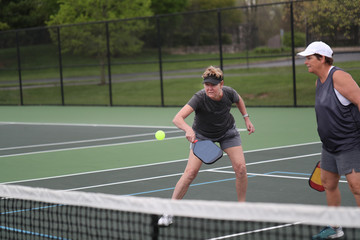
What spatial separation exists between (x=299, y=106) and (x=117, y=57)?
30.1ft

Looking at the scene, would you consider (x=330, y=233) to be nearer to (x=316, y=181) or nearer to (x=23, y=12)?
(x=316, y=181)

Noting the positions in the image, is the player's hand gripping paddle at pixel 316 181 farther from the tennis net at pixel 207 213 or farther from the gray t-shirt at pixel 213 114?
the gray t-shirt at pixel 213 114

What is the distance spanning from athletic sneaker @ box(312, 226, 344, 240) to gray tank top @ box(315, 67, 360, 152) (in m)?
0.77

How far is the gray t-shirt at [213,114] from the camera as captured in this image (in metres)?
5.94

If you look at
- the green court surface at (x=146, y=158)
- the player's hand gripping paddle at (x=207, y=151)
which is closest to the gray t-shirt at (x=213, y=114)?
the player's hand gripping paddle at (x=207, y=151)

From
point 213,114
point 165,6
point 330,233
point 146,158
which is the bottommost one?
point 146,158

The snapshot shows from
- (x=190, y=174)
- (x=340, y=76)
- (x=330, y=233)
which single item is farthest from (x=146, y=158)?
(x=340, y=76)

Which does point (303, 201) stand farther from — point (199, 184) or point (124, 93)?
point (124, 93)

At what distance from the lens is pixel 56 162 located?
33.8 feet

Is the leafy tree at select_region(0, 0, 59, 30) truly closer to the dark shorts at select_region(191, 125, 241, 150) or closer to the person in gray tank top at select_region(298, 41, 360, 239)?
the dark shorts at select_region(191, 125, 241, 150)

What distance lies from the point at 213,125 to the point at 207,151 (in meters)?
0.36

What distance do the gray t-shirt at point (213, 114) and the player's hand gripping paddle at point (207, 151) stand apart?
22cm

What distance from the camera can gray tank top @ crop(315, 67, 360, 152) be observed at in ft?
16.0

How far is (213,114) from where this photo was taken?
6.00m
